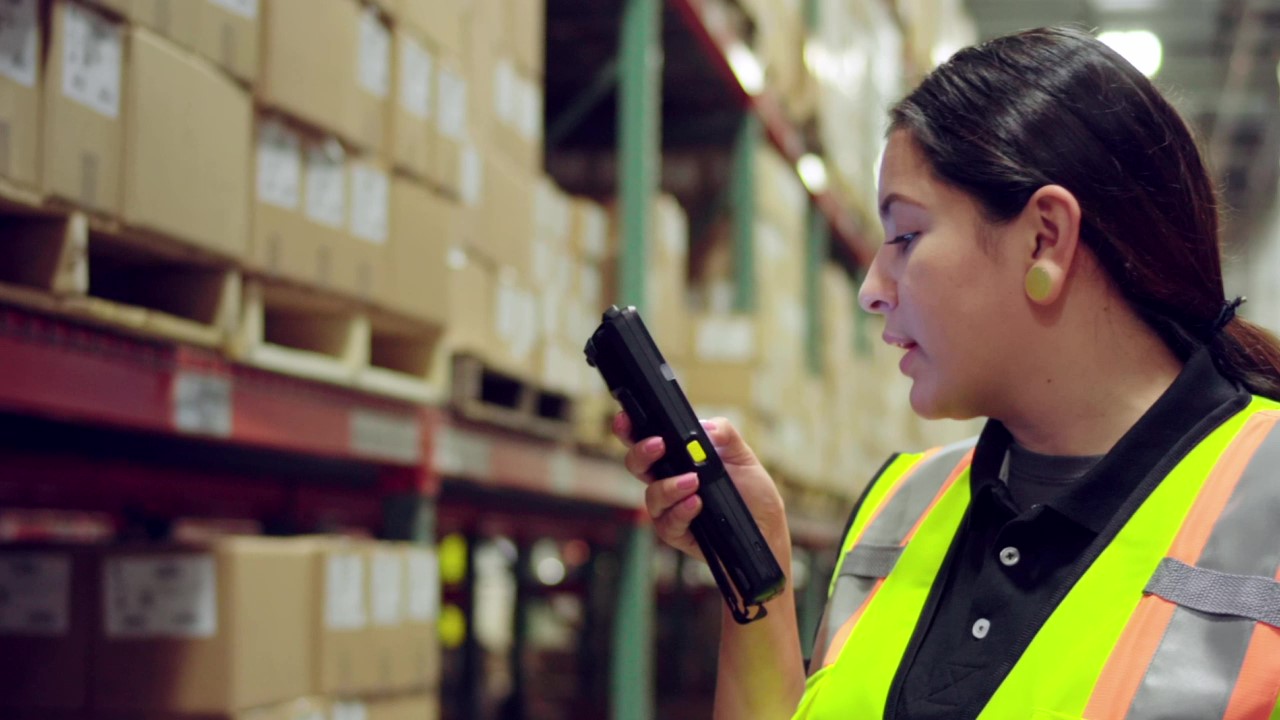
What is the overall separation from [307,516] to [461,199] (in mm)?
1898

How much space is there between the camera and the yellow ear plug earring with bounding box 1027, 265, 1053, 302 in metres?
1.26

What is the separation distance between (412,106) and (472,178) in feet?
1.93

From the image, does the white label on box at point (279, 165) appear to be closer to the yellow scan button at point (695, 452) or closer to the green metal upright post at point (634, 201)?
the yellow scan button at point (695, 452)

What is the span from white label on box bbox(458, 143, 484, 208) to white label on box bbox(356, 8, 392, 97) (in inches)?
20.2

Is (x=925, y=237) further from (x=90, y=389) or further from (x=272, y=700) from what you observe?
(x=272, y=700)

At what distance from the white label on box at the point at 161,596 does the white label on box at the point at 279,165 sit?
737mm

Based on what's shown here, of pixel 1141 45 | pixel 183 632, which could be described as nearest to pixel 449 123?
pixel 183 632

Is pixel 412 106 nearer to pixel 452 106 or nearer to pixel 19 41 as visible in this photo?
pixel 452 106

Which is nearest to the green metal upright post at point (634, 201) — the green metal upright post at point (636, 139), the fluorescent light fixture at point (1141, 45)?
the green metal upright post at point (636, 139)

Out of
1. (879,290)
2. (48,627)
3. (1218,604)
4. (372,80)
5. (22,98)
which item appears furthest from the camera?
(372,80)

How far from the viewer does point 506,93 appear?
418 centimetres

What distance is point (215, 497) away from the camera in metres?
3.80

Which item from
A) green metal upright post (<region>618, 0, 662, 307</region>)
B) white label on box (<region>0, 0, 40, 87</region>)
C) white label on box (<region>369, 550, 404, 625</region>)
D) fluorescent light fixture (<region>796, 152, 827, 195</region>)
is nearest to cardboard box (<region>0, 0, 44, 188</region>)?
white label on box (<region>0, 0, 40, 87</region>)

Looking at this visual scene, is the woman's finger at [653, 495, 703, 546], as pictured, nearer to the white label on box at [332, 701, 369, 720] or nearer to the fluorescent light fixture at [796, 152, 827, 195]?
the white label on box at [332, 701, 369, 720]
